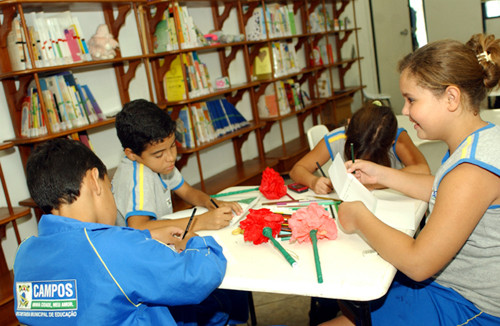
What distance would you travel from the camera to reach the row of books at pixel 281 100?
468 cm

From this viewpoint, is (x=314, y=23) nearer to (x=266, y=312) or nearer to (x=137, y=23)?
(x=137, y=23)

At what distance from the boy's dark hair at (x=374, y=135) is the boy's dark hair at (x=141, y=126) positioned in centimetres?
82

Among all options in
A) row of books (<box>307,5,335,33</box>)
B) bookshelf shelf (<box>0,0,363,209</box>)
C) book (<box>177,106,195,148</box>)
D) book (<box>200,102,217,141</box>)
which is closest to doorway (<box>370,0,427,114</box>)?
bookshelf shelf (<box>0,0,363,209</box>)

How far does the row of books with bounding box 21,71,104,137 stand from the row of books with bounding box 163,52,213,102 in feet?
2.84

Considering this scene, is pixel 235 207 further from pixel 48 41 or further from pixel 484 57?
pixel 48 41

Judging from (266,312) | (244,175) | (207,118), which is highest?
(207,118)

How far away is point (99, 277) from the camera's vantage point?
1.05m

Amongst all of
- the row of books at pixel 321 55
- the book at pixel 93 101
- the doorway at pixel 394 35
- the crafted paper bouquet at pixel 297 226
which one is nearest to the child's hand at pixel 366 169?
the crafted paper bouquet at pixel 297 226

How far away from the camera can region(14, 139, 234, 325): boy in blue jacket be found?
3.45 ft

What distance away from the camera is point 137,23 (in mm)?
3559

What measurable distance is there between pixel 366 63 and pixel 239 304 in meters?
5.38

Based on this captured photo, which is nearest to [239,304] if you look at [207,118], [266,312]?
[266,312]

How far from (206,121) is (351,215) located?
8.92ft

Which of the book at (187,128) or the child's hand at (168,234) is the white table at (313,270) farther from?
the book at (187,128)
